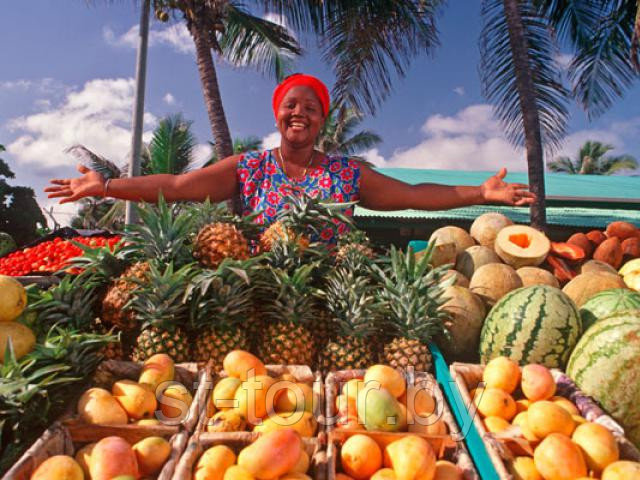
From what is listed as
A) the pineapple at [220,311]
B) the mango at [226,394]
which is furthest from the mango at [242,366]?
Answer: the pineapple at [220,311]

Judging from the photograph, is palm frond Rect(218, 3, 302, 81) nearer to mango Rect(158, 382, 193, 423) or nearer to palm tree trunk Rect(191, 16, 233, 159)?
palm tree trunk Rect(191, 16, 233, 159)

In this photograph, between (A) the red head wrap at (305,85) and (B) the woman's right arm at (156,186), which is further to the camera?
(A) the red head wrap at (305,85)

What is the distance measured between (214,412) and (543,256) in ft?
11.1

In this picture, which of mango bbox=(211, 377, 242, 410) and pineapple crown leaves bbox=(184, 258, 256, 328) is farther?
pineapple crown leaves bbox=(184, 258, 256, 328)

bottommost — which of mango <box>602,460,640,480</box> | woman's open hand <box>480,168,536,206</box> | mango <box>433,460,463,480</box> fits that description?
mango <box>602,460,640,480</box>

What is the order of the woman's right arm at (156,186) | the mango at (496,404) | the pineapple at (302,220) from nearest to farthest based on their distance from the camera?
the mango at (496,404)
the pineapple at (302,220)
the woman's right arm at (156,186)

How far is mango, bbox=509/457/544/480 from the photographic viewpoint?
1.86 metres

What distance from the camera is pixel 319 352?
2.65 meters

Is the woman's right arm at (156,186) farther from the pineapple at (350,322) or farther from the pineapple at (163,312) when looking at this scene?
the pineapple at (350,322)

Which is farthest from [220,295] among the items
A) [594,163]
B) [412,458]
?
[594,163]

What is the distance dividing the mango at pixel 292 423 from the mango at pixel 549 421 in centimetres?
98

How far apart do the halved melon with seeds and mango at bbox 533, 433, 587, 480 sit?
2.51 metres

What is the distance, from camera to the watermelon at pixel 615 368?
2.29m

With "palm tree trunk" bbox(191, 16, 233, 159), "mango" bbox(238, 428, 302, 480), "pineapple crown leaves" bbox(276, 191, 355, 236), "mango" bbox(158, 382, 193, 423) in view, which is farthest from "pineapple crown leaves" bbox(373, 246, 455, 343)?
"palm tree trunk" bbox(191, 16, 233, 159)
